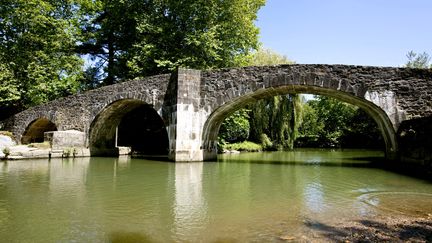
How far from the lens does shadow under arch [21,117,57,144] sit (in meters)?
16.4

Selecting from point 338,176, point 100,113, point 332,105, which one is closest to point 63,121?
point 100,113

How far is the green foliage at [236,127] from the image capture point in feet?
59.3

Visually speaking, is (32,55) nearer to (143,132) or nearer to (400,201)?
(143,132)

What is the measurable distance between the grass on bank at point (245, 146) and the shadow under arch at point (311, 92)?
714 centimetres

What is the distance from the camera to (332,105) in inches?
1359

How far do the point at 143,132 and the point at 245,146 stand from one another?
6.00 meters

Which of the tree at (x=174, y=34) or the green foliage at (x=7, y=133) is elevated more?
the tree at (x=174, y=34)

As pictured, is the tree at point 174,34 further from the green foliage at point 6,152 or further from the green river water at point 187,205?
the green river water at point 187,205

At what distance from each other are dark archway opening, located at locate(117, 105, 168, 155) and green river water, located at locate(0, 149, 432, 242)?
35.6 feet

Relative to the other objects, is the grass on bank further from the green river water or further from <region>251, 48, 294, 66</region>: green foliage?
the green river water

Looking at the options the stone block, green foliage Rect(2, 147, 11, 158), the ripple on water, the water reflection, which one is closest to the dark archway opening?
the stone block

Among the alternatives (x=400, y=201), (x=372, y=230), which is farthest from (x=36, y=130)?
(x=372, y=230)

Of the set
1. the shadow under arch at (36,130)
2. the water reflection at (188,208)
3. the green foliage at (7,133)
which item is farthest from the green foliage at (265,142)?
the water reflection at (188,208)

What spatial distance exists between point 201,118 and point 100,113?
194 inches
